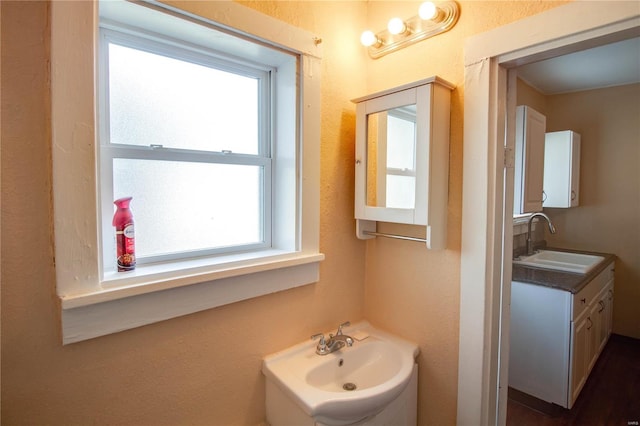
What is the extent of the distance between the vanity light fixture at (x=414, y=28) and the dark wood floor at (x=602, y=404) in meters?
2.13

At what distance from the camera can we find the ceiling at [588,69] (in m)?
2.13

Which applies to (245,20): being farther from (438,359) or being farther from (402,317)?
(438,359)

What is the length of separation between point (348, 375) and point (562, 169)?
2615mm

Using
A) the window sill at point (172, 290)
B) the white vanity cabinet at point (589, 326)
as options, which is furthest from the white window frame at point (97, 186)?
the white vanity cabinet at point (589, 326)

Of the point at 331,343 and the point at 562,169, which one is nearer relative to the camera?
the point at 331,343

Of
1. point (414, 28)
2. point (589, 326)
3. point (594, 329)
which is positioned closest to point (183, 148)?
point (414, 28)

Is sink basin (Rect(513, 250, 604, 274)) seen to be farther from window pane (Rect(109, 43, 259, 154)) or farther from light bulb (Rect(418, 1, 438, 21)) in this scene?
window pane (Rect(109, 43, 259, 154))

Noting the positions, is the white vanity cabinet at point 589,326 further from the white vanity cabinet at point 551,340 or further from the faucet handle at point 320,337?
the faucet handle at point 320,337

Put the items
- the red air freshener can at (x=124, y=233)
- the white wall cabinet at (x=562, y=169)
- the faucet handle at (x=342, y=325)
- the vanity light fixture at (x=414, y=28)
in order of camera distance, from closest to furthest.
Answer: the red air freshener can at (x=124, y=233), the vanity light fixture at (x=414, y=28), the faucet handle at (x=342, y=325), the white wall cabinet at (x=562, y=169)

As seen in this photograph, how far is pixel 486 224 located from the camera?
1157 millimetres

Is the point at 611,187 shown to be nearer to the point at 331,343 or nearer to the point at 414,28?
the point at 414,28

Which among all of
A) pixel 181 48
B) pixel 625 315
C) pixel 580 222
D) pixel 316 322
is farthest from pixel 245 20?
pixel 625 315

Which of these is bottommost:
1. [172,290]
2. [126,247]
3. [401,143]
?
[172,290]

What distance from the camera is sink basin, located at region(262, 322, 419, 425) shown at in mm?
1013
